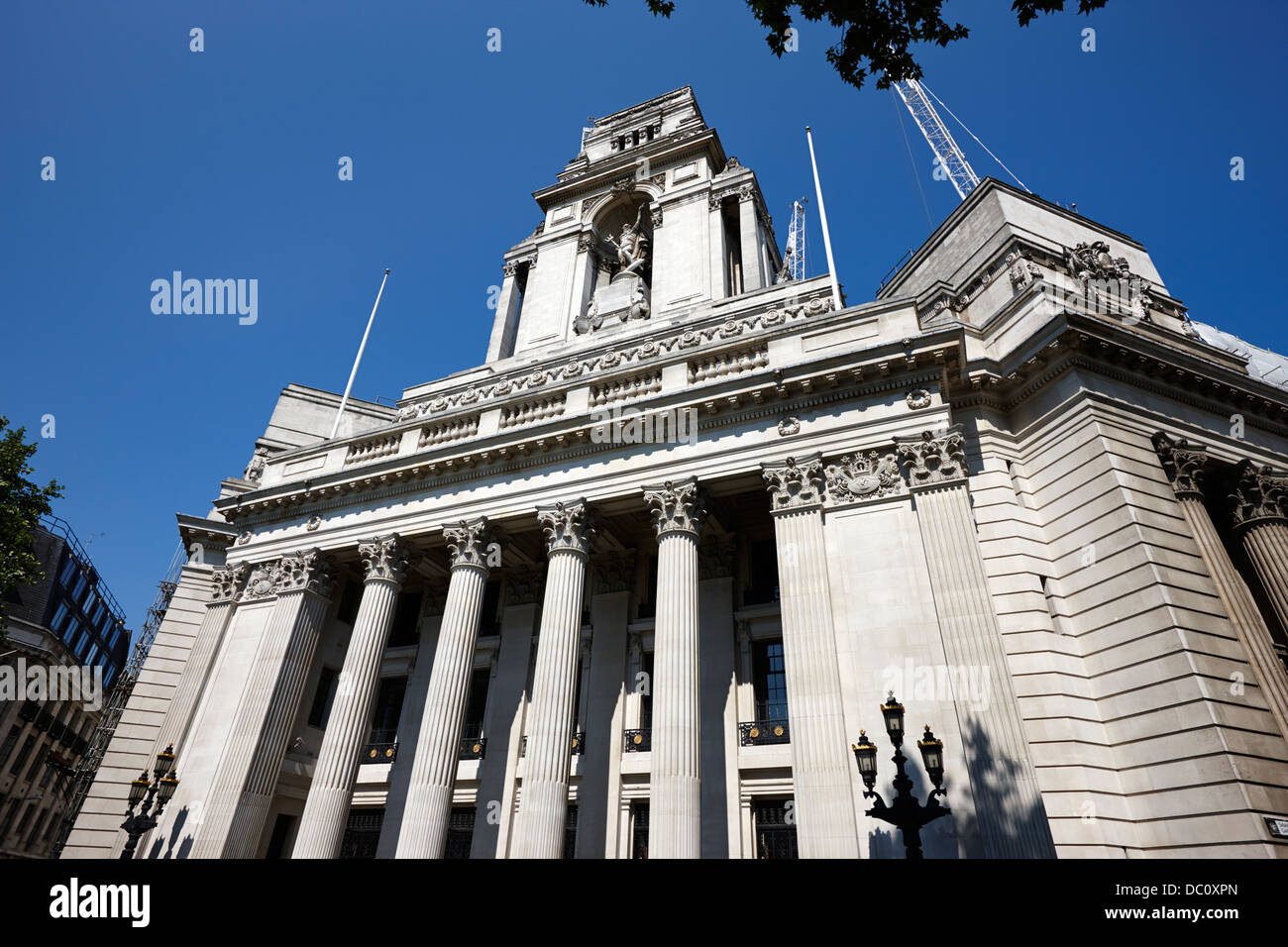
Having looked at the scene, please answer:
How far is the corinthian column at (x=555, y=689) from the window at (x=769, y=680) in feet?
17.6

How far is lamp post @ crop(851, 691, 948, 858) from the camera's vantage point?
33.2ft

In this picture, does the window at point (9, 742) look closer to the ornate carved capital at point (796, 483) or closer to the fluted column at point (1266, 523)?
the ornate carved capital at point (796, 483)

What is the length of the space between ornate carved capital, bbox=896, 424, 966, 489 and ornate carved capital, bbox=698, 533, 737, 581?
6484mm

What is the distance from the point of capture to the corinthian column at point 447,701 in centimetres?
1688

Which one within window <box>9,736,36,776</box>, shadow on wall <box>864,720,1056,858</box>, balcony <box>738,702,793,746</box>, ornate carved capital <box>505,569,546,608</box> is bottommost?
shadow on wall <box>864,720,1056,858</box>

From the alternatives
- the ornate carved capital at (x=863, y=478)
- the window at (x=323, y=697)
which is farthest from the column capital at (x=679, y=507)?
the window at (x=323, y=697)

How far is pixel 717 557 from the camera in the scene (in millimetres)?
21141

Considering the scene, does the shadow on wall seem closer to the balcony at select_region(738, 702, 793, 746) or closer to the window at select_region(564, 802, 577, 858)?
the balcony at select_region(738, 702, 793, 746)

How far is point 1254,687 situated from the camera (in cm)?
1430

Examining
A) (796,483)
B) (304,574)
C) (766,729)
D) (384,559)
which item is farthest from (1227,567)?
(304,574)

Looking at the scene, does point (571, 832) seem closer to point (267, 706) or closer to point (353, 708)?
point (353, 708)

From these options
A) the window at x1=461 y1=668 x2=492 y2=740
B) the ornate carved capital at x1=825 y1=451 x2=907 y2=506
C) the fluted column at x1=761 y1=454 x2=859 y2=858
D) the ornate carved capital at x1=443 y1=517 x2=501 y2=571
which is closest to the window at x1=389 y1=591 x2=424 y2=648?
the window at x1=461 y1=668 x2=492 y2=740
